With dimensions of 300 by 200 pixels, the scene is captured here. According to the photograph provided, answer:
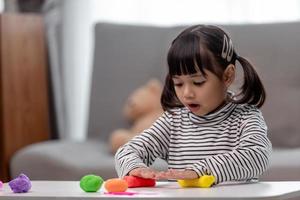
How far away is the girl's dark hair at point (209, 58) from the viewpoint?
155 centimetres

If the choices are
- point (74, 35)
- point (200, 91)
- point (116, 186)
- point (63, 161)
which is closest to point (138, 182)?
point (116, 186)

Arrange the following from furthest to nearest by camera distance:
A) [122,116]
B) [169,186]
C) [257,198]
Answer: [122,116], [169,186], [257,198]

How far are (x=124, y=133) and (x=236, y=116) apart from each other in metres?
1.28

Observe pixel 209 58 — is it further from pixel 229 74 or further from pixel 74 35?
pixel 74 35

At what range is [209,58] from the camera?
61.4 inches

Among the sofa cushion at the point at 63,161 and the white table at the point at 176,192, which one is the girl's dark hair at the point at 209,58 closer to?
the white table at the point at 176,192

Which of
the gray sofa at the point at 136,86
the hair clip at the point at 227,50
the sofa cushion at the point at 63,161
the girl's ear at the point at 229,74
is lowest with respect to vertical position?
the sofa cushion at the point at 63,161

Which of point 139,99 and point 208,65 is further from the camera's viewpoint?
point 139,99

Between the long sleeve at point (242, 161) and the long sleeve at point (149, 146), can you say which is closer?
the long sleeve at point (242, 161)

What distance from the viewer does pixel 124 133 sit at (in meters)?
2.86

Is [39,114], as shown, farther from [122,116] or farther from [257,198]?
[257,198]

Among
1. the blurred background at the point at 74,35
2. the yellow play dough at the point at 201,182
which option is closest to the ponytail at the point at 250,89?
the yellow play dough at the point at 201,182

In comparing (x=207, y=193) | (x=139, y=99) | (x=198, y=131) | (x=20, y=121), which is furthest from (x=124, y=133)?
(x=207, y=193)

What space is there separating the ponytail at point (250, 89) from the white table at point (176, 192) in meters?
0.23
